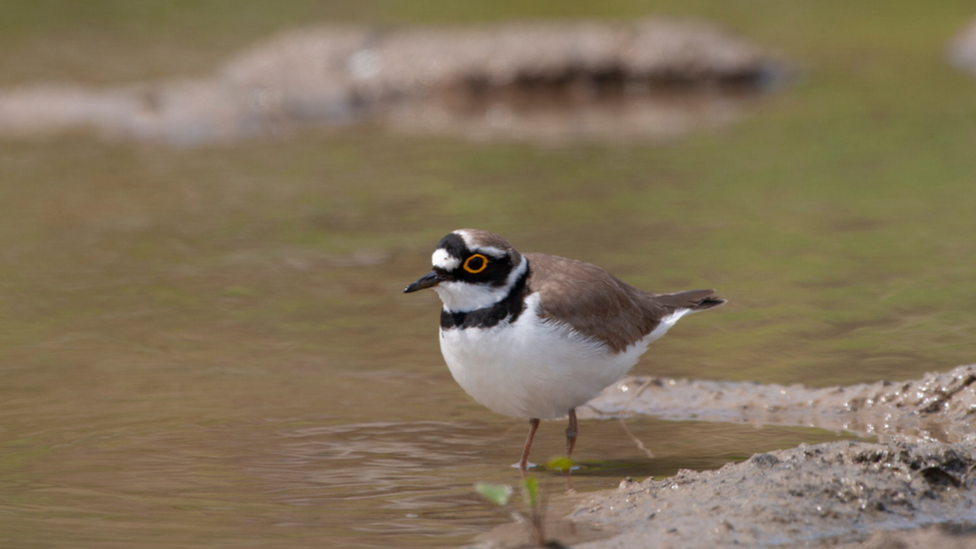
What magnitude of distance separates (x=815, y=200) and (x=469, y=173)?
357 cm

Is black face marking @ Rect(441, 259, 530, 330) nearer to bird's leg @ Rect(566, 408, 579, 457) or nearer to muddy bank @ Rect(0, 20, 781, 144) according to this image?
bird's leg @ Rect(566, 408, 579, 457)

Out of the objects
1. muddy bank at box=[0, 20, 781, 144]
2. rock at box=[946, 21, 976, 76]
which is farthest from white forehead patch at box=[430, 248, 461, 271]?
rock at box=[946, 21, 976, 76]

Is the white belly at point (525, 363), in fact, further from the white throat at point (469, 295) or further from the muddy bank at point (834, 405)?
the muddy bank at point (834, 405)

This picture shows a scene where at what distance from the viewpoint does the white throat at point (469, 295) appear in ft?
18.7

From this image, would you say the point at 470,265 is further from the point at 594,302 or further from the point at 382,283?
the point at 382,283

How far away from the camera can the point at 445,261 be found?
18.7ft

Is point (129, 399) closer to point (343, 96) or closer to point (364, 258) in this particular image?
point (364, 258)

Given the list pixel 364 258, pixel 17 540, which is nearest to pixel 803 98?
pixel 364 258

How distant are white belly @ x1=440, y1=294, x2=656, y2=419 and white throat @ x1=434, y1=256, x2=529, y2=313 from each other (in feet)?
0.40

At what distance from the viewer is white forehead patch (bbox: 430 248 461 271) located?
18.6ft

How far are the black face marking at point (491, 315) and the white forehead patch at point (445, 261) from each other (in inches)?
9.3

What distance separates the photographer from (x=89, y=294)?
9125 mm

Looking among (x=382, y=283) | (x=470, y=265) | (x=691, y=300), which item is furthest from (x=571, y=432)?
(x=382, y=283)

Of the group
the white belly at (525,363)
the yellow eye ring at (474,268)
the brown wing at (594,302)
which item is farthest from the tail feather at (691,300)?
the yellow eye ring at (474,268)
